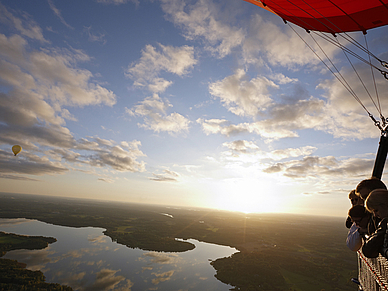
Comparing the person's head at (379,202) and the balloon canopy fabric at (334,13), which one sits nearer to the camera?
the person's head at (379,202)

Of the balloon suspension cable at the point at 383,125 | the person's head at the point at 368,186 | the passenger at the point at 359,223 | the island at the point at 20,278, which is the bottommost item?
the island at the point at 20,278

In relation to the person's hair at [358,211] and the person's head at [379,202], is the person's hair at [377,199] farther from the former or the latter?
the person's hair at [358,211]

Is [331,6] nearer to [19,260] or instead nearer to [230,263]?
[230,263]

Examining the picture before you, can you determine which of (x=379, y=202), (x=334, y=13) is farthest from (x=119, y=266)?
(x=334, y=13)

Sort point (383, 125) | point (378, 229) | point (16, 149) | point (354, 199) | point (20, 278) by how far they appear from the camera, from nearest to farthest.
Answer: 1. point (378, 229)
2. point (354, 199)
3. point (383, 125)
4. point (16, 149)
5. point (20, 278)

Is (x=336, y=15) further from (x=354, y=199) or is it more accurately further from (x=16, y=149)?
(x=16, y=149)

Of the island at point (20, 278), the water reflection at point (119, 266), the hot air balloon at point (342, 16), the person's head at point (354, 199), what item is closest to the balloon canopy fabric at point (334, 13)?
the hot air balloon at point (342, 16)
